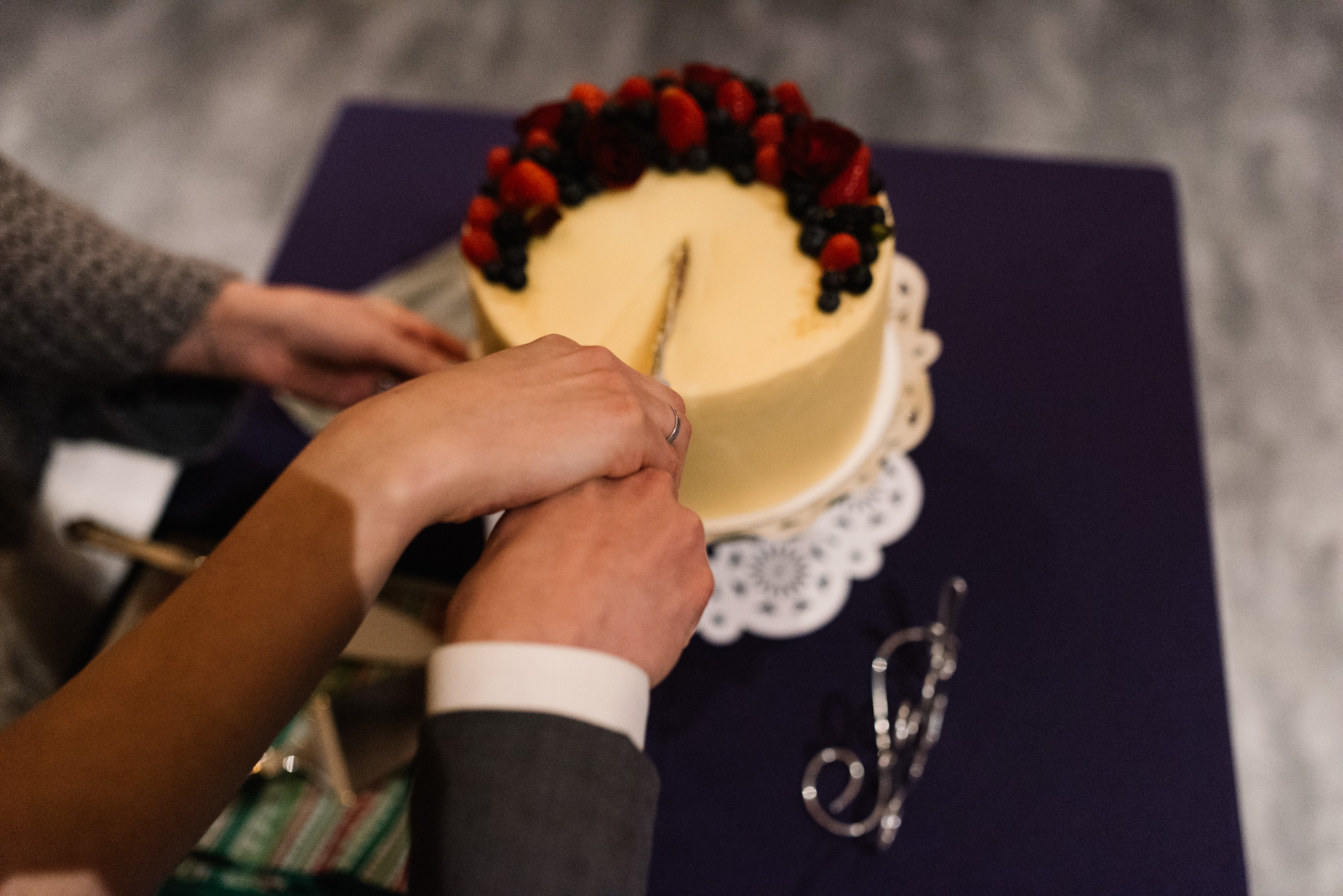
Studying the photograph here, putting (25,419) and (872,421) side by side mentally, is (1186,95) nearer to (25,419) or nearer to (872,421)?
(872,421)

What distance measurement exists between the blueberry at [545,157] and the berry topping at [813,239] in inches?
10.6

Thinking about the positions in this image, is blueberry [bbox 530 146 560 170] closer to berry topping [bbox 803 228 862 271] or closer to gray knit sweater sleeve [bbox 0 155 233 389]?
berry topping [bbox 803 228 862 271]

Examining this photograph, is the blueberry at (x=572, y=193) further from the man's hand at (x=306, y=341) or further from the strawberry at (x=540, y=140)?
the man's hand at (x=306, y=341)

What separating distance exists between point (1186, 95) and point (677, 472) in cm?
239

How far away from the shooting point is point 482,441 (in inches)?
24.5

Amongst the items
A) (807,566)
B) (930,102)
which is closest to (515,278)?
(807,566)

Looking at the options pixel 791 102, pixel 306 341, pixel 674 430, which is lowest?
pixel 306 341

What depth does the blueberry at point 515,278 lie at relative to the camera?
874 millimetres

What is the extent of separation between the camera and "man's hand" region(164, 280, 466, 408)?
1.09 m

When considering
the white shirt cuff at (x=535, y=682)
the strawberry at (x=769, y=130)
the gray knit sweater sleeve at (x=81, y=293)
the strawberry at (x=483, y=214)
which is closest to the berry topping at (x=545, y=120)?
the strawberry at (x=483, y=214)

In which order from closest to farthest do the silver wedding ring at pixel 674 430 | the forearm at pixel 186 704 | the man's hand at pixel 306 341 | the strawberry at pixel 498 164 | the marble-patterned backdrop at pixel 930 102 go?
the forearm at pixel 186 704 → the silver wedding ring at pixel 674 430 → the strawberry at pixel 498 164 → the man's hand at pixel 306 341 → the marble-patterned backdrop at pixel 930 102

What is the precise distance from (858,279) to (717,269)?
0.14 metres

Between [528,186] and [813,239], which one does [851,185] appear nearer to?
[813,239]

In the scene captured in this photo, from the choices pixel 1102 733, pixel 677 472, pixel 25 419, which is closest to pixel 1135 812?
pixel 1102 733
